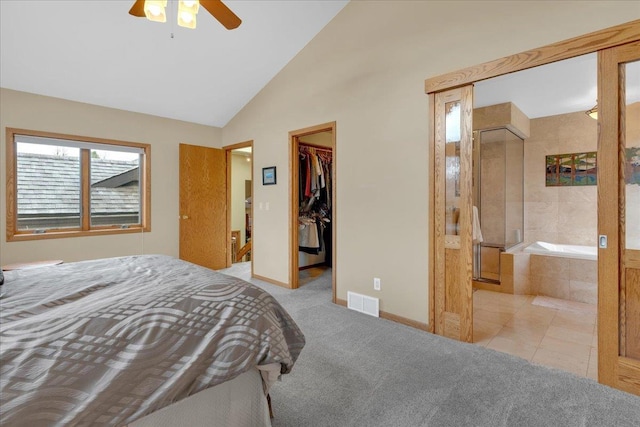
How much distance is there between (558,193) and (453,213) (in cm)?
293

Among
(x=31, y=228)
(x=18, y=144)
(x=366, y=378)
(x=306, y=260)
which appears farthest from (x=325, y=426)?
(x=18, y=144)

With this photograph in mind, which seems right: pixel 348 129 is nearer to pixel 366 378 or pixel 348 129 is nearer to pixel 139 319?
pixel 366 378

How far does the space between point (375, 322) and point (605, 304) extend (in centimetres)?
166

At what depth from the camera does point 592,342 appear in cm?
245

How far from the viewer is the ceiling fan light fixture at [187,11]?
1.81 m

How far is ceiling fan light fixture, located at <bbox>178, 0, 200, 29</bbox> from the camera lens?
1.81m

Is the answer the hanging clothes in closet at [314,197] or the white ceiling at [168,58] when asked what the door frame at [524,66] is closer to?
the white ceiling at [168,58]

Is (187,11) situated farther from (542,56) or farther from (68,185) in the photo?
(68,185)

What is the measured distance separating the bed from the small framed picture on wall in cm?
260

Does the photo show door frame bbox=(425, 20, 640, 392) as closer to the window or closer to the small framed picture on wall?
the small framed picture on wall

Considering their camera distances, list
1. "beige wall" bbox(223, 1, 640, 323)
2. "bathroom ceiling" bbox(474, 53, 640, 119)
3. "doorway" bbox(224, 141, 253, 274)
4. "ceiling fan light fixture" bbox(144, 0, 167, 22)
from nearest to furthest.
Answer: "ceiling fan light fixture" bbox(144, 0, 167, 22)
"beige wall" bbox(223, 1, 640, 323)
"bathroom ceiling" bbox(474, 53, 640, 119)
"doorway" bbox(224, 141, 253, 274)

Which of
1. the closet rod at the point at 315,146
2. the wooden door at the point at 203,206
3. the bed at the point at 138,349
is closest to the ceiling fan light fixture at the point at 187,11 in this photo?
the bed at the point at 138,349

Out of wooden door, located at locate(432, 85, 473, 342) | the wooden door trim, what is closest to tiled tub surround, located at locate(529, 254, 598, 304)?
wooden door, located at locate(432, 85, 473, 342)

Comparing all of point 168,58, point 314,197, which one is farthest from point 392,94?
point 168,58
